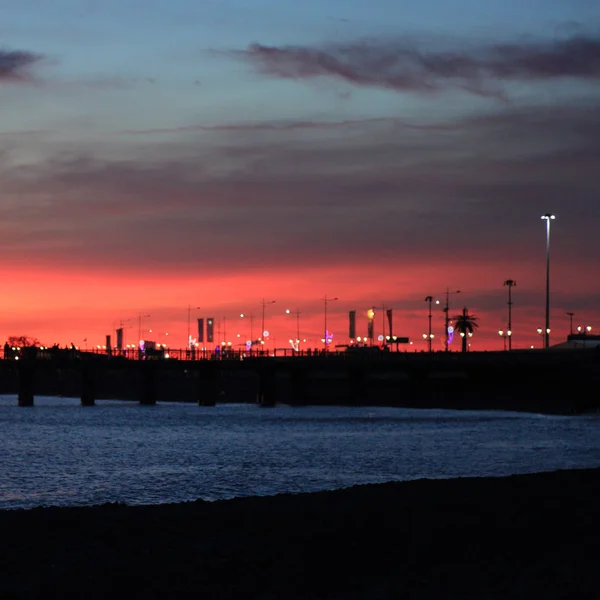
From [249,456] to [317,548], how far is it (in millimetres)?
54605

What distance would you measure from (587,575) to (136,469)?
49962 millimetres

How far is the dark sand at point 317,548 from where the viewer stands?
20.1 metres

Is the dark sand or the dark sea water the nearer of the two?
the dark sand

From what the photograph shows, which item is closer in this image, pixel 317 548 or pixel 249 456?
pixel 317 548

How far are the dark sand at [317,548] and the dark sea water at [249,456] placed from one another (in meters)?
18.6

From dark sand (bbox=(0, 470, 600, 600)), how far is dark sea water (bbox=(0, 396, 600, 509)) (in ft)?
61.2

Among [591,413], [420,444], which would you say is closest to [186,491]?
[420,444]

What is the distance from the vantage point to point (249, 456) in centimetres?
7812

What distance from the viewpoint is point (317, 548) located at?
23.9 meters

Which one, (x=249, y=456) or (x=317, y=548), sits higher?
(x=317, y=548)

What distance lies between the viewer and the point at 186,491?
5219 centimetres

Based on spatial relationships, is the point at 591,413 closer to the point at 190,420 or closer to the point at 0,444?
the point at 190,420

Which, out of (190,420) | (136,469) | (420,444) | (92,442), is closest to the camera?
(136,469)

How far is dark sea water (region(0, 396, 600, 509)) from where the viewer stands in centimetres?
5419
